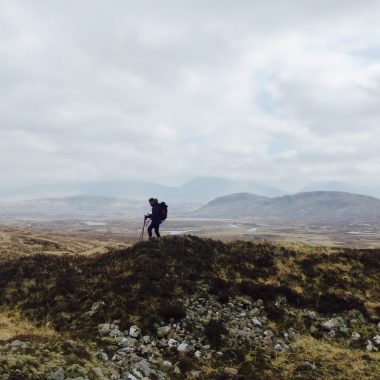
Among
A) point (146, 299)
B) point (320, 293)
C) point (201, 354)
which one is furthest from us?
point (320, 293)

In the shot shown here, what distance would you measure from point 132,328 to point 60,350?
13.1 ft

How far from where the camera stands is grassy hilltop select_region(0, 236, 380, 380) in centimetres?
1564

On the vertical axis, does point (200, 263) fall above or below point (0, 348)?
above

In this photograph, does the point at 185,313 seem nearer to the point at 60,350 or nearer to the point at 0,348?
the point at 60,350

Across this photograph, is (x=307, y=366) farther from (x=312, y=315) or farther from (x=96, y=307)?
(x=96, y=307)

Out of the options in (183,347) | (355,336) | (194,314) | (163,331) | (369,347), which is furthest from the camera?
(355,336)

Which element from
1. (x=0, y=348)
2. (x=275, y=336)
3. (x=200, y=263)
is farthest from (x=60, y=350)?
(x=200, y=263)

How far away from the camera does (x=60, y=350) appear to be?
14516 millimetres

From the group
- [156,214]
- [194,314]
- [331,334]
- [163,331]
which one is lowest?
[331,334]

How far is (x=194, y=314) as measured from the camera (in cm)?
1972

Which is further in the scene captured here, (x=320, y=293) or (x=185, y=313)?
(x=320, y=293)

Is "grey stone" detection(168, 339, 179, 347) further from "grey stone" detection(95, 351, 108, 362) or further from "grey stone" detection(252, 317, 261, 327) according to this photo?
"grey stone" detection(252, 317, 261, 327)

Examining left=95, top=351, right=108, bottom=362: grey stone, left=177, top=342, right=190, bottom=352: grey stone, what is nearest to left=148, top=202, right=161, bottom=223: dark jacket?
left=177, top=342, right=190, bottom=352: grey stone

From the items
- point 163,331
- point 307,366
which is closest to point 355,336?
point 307,366
